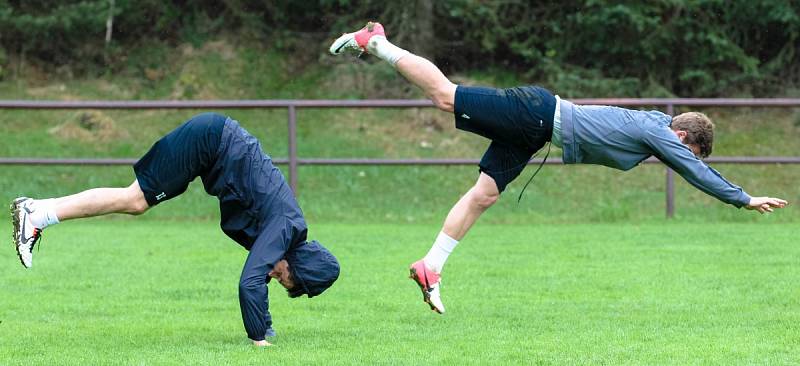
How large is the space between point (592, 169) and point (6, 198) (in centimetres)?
753

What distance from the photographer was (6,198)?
14781 millimetres

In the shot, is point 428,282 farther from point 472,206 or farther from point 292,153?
point 292,153

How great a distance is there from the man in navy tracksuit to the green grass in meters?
0.39

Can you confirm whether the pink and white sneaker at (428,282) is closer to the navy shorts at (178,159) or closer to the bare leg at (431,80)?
the bare leg at (431,80)

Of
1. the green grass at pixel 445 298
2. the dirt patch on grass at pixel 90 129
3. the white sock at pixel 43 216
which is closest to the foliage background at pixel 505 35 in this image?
the dirt patch on grass at pixel 90 129

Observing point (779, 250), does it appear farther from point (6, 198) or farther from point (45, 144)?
point (45, 144)

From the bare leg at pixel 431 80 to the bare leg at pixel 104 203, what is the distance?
5.23 feet

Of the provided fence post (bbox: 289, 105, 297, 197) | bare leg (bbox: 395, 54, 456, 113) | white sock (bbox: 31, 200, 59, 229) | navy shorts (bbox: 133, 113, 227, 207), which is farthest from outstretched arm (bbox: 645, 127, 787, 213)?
fence post (bbox: 289, 105, 297, 197)

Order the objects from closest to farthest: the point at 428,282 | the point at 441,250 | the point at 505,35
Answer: the point at 428,282
the point at 441,250
the point at 505,35

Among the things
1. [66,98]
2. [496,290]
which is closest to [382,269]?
[496,290]

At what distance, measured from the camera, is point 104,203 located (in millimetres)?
6680

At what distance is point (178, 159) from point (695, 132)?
282 centimetres

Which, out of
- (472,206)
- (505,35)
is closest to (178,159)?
(472,206)

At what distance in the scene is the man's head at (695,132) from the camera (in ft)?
22.3
